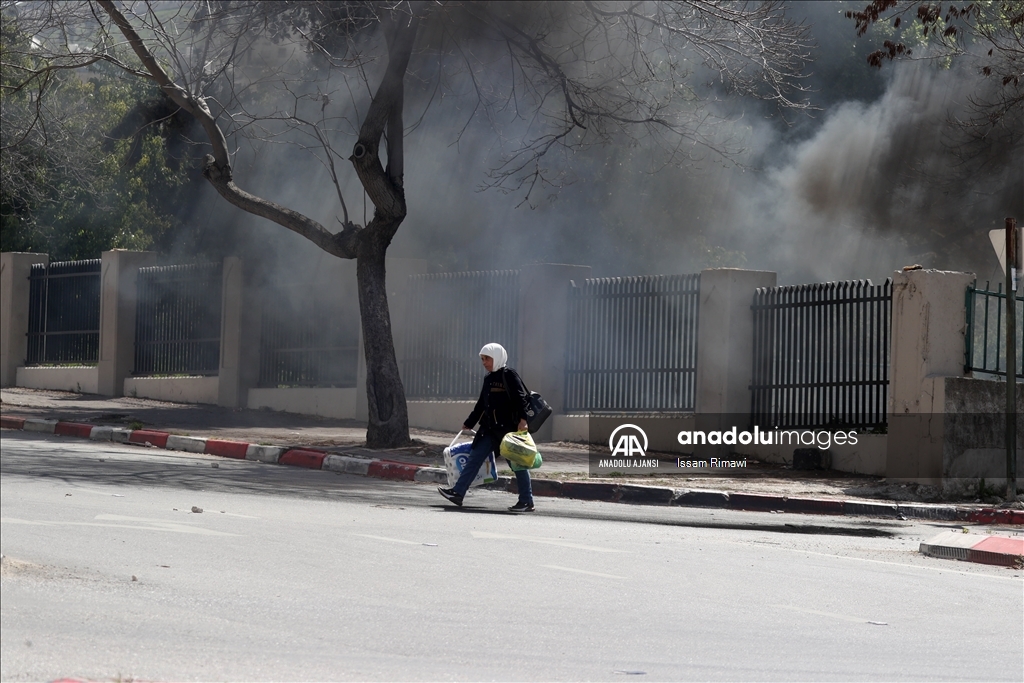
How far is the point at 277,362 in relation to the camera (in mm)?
18547

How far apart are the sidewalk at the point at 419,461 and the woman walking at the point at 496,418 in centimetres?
181

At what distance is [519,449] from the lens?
9594mm

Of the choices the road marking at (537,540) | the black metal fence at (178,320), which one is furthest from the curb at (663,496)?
the black metal fence at (178,320)

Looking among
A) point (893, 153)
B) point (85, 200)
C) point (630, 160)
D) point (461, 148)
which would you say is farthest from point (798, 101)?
point (85, 200)

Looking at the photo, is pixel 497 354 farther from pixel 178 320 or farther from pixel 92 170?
pixel 92 170

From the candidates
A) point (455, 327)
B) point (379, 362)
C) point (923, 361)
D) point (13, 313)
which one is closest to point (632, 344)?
point (455, 327)

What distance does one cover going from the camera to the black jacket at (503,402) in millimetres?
9703

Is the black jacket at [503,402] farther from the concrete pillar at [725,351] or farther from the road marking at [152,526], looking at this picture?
the concrete pillar at [725,351]

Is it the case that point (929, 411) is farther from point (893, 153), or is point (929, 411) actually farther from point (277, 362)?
point (893, 153)

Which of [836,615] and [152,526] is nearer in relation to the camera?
[836,615]

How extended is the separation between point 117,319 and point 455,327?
21.6ft

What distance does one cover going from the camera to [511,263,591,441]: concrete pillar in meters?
15.5

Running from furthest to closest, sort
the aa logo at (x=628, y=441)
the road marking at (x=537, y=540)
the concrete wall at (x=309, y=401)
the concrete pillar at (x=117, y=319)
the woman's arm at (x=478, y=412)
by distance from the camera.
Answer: the concrete pillar at (x=117, y=319) → the concrete wall at (x=309, y=401) → the aa logo at (x=628, y=441) → the woman's arm at (x=478, y=412) → the road marking at (x=537, y=540)

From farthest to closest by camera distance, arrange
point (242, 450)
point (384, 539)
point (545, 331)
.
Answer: point (545, 331) < point (242, 450) < point (384, 539)
